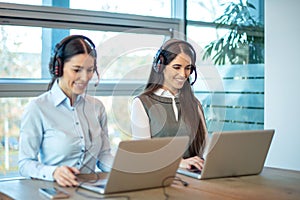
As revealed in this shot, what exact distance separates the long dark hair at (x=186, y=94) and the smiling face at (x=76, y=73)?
17.8 inches

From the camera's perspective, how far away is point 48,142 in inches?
85.4

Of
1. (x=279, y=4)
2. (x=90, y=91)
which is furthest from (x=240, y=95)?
(x=90, y=91)

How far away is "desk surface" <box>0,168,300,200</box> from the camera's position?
1743 millimetres

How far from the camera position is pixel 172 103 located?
2633 mm

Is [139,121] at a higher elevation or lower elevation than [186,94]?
lower

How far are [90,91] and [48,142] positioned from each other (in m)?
0.38

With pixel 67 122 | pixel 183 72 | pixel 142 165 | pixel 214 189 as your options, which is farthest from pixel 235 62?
pixel 142 165

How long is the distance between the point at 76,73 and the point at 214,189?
831mm

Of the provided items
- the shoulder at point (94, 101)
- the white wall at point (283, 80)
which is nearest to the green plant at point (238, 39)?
the white wall at point (283, 80)

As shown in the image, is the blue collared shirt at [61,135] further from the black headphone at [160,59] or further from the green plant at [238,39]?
the green plant at [238,39]

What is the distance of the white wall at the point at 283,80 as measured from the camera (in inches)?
130

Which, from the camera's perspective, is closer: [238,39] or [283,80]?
[283,80]

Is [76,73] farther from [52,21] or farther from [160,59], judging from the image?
[52,21]

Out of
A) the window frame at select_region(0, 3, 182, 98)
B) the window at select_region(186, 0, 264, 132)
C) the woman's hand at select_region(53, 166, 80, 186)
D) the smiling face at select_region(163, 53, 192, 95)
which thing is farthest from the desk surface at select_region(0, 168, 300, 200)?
the window at select_region(186, 0, 264, 132)
